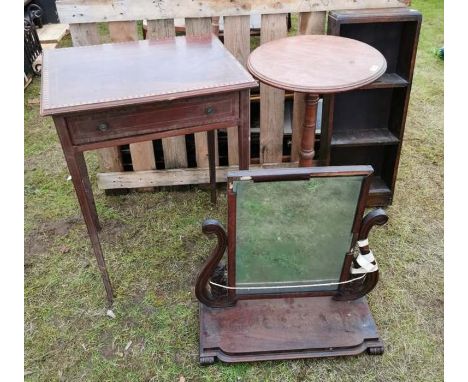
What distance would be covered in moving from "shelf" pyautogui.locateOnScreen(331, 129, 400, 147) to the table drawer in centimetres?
96

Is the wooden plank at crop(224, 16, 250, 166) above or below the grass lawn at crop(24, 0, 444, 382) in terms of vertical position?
above

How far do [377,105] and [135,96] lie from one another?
64.1 inches

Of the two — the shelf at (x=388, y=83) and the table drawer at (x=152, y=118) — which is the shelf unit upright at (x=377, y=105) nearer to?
the shelf at (x=388, y=83)

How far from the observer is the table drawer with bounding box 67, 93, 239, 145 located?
5.78 ft

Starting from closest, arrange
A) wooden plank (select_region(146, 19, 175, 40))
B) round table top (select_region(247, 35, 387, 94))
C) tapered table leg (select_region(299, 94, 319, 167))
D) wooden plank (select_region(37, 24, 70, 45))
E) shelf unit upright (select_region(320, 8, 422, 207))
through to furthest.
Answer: round table top (select_region(247, 35, 387, 94)) → tapered table leg (select_region(299, 94, 319, 167)) → shelf unit upright (select_region(320, 8, 422, 207)) → wooden plank (select_region(146, 19, 175, 40)) → wooden plank (select_region(37, 24, 70, 45))

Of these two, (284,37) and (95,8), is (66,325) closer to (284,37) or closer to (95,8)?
(95,8)

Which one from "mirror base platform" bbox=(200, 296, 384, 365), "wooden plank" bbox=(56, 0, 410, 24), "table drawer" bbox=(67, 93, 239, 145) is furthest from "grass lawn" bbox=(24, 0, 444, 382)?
"wooden plank" bbox=(56, 0, 410, 24)

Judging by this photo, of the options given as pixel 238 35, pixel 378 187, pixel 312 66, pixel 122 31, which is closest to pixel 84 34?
pixel 122 31

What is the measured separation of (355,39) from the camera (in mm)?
2518

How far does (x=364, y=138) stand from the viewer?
8.86ft

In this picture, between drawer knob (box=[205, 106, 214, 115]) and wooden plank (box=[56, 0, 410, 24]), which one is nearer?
drawer knob (box=[205, 106, 214, 115])

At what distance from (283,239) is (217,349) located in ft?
1.95

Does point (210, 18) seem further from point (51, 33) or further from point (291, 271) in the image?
point (51, 33)

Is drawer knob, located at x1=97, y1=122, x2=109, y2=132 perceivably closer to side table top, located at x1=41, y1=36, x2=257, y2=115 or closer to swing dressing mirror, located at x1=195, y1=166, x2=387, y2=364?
side table top, located at x1=41, y1=36, x2=257, y2=115
